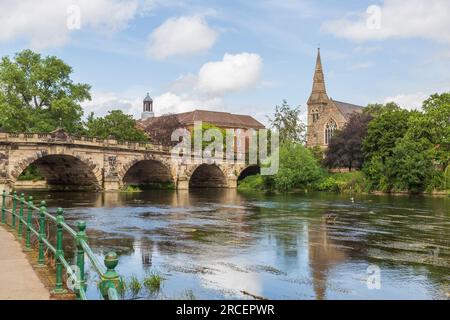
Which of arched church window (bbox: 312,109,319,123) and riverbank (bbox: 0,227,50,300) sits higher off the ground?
arched church window (bbox: 312,109,319,123)

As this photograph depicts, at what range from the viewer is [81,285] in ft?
20.0

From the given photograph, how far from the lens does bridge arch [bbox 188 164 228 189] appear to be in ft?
230

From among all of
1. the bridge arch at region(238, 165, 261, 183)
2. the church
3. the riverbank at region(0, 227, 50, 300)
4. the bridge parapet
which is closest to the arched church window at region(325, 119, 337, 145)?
the church

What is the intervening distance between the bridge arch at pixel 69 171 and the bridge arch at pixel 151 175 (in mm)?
7681

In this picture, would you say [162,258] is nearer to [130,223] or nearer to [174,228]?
[174,228]

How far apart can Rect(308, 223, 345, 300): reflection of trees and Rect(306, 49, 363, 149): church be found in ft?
228

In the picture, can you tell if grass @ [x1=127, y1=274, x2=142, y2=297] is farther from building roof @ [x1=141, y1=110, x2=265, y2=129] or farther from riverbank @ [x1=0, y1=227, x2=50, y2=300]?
building roof @ [x1=141, y1=110, x2=265, y2=129]

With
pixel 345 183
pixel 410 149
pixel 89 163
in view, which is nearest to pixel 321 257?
pixel 89 163

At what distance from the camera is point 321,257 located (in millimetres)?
14234

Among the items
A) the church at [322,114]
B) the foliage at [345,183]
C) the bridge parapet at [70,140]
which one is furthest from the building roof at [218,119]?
the bridge parapet at [70,140]

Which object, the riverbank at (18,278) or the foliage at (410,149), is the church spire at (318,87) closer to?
the foliage at (410,149)

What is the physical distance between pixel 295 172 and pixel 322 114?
41.0 metres

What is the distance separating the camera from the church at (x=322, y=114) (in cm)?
9412
